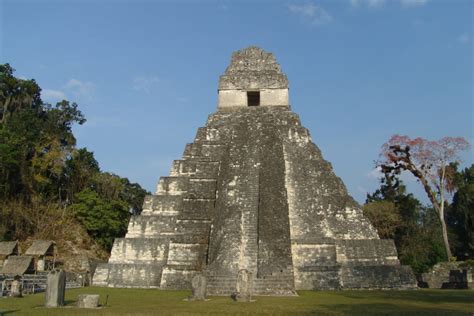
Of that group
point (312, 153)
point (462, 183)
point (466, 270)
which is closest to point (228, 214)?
point (312, 153)

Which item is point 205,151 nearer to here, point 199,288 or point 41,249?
point 199,288

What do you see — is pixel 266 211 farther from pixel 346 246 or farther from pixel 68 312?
pixel 68 312

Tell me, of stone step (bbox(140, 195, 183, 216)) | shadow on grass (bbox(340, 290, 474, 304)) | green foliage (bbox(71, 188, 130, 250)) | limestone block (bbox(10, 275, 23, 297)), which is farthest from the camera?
green foliage (bbox(71, 188, 130, 250))

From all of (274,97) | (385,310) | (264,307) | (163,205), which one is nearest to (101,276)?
(163,205)

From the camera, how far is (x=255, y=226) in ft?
42.0

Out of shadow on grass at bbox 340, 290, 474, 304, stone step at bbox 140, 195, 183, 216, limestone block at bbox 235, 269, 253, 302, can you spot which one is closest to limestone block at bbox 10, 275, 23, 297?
stone step at bbox 140, 195, 183, 216

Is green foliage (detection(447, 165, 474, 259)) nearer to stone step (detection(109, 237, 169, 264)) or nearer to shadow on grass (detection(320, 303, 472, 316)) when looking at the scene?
stone step (detection(109, 237, 169, 264))

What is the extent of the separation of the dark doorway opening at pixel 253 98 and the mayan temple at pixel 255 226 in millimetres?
2298

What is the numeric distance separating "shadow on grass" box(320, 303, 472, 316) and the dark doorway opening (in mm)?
13110

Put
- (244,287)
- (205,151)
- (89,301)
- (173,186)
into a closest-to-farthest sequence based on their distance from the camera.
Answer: (89,301) → (244,287) → (173,186) → (205,151)

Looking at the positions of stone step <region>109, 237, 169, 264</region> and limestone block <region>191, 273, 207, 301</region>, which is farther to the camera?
stone step <region>109, 237, 169, 264</region>

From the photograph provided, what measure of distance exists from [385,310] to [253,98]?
14396 millimetres

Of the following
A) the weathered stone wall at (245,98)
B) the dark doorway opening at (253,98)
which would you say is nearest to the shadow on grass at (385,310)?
the weathered stone wall at (245,98)

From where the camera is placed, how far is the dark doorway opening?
20253 millimetres
